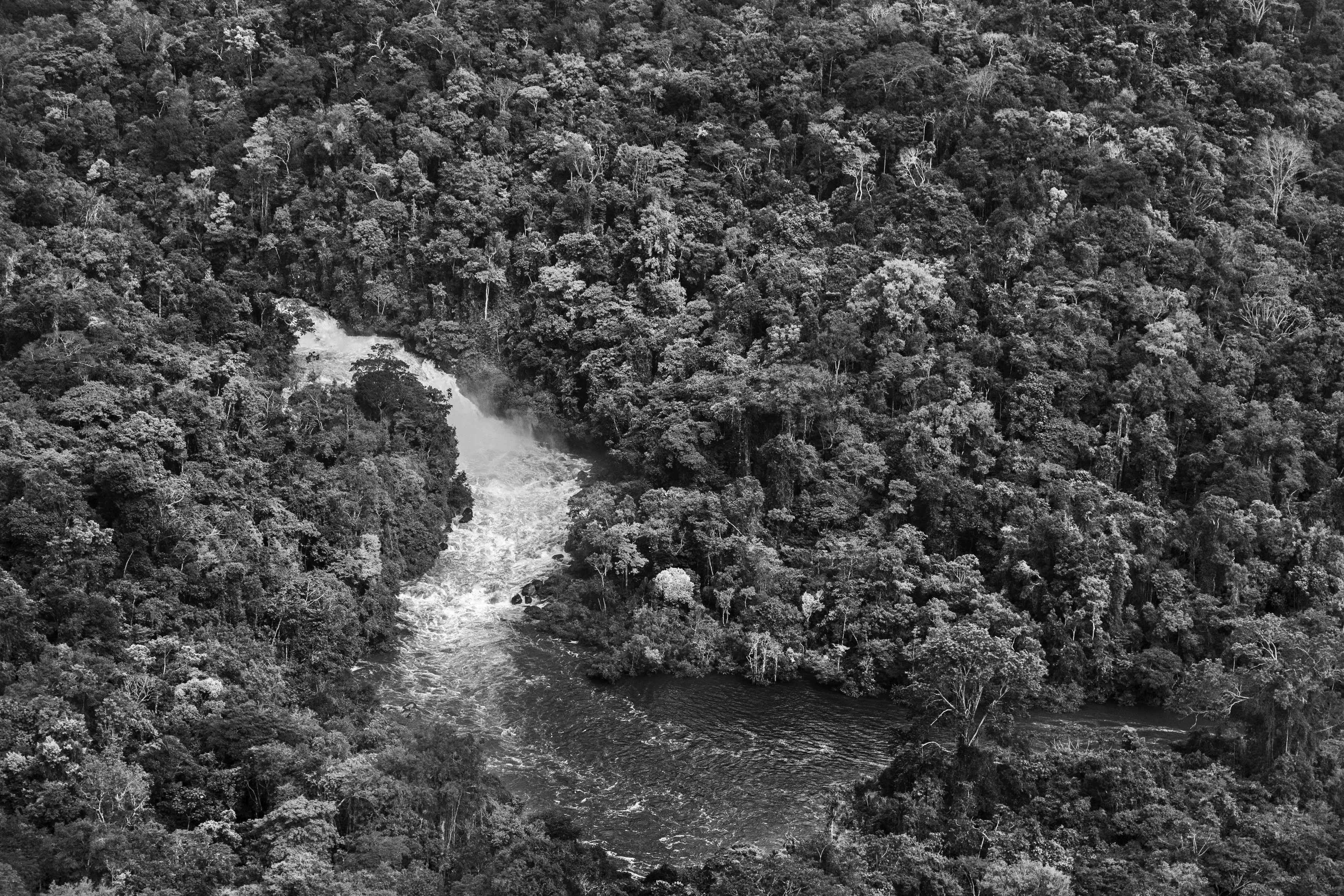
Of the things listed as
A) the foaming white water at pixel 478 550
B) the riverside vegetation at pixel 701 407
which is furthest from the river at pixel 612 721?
the riverside vegetation at pixel 701 407

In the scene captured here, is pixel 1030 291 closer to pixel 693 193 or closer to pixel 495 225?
pixel 693 193

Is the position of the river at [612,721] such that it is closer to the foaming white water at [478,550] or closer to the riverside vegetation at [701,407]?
the foaming white water at [478,550]

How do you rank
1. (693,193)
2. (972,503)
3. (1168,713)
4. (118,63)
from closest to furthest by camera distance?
(1168,713), (972,503), (693,193), (118,63)

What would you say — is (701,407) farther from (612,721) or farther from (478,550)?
(612,721)

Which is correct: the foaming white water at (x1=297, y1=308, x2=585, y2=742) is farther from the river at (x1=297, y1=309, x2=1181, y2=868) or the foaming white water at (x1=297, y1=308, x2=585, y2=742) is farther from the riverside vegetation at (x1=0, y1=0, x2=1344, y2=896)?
the riverside vegetation at (x1=0, y1=0, x2=1344, y2=896)

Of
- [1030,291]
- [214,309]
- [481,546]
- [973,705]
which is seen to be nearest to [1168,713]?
[973,705]

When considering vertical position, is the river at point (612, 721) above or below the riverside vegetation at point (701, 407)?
below

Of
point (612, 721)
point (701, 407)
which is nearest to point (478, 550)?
point (701, 407)
